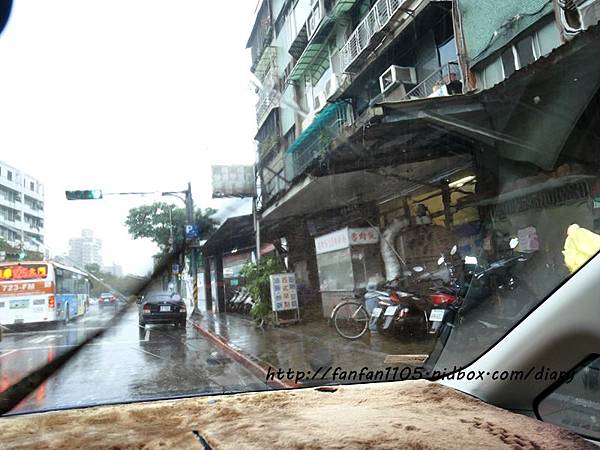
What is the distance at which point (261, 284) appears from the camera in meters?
9.45

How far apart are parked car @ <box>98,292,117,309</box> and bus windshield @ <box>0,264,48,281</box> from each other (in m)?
0.67

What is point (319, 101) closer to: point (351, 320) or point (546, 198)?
point (351, 320)

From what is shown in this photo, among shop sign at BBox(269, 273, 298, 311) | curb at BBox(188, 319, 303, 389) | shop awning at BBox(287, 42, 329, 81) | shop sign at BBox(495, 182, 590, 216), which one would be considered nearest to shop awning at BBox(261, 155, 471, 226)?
shop sign at BBox(269, 273, 298, 311)

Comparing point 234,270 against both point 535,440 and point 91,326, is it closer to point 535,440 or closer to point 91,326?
point 91,326

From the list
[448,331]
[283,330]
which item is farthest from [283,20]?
[448,331]

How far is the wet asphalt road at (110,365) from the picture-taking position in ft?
10.9

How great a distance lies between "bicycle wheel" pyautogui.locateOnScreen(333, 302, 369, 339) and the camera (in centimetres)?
624

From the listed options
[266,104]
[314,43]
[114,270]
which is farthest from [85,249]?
[314,43]

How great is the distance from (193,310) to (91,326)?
5.89 meters

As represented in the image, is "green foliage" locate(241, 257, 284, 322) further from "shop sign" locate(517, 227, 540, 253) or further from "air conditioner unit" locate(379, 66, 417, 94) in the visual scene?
"shop sign" locate(517, 227, 540, 253)

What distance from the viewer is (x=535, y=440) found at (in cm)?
141

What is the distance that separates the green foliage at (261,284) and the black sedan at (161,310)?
1.64 meters

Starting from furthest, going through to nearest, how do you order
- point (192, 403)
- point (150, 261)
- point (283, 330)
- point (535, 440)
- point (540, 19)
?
point (283, 330), point (540, 19), point (150, 261), point (192, 403), point (535, 440)

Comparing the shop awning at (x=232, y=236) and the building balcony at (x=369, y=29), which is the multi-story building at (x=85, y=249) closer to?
the shop awning at (x=232, y=236)
